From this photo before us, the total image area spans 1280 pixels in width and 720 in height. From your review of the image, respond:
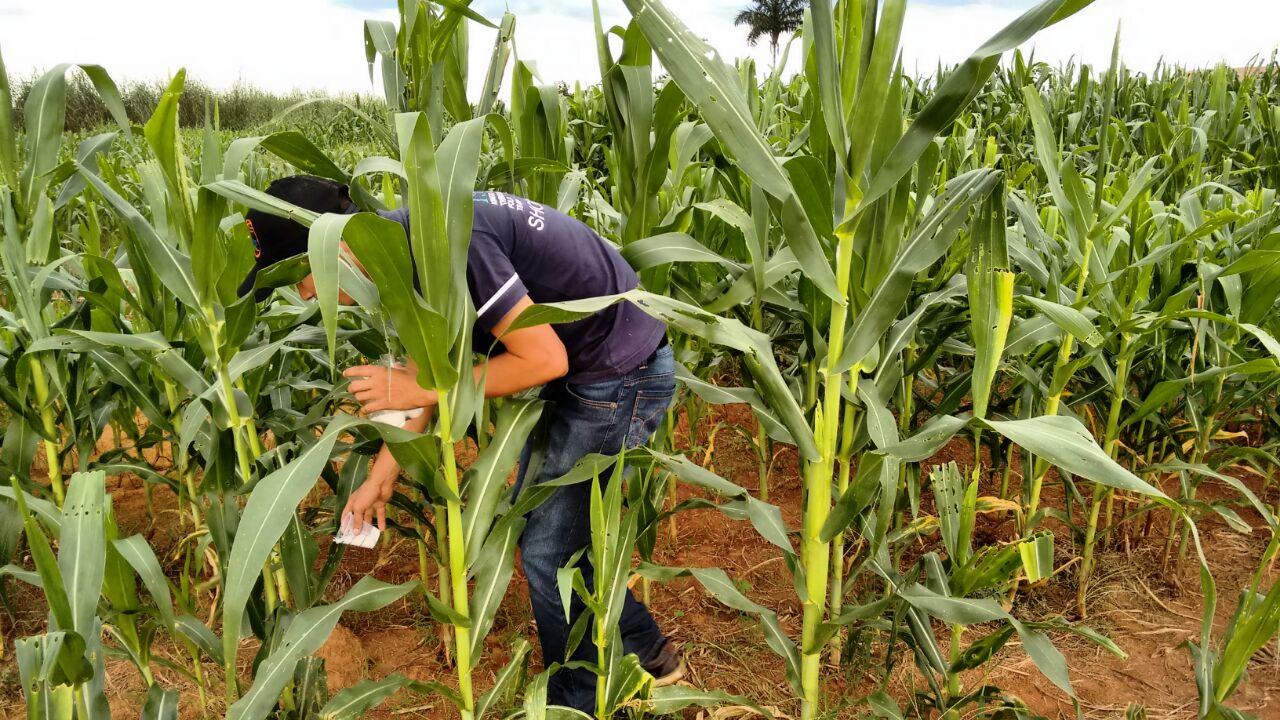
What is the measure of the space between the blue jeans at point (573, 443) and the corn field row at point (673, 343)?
0.30 ft

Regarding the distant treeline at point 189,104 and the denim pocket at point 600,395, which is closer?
the denim pocket at point 600,395

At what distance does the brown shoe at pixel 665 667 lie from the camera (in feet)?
7.32

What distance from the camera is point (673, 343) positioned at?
2646 mm

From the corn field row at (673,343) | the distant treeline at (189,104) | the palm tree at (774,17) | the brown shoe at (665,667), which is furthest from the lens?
the palm tree at (774,17)

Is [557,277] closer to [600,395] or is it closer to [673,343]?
[600,395]

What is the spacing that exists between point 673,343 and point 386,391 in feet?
4.05

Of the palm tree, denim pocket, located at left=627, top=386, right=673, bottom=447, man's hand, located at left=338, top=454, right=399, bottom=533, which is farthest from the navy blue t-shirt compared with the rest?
the palm tree

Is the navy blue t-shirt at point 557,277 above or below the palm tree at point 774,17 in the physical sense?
below

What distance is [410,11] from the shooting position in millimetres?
1885

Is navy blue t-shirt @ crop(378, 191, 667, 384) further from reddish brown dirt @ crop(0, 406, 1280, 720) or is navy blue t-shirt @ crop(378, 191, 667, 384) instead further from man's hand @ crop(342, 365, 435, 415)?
reddish brown dirt @ crop(0, 406, 1280, 720)

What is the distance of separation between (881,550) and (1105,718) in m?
0.87

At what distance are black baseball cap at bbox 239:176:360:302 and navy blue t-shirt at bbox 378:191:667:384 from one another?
4.6 inches

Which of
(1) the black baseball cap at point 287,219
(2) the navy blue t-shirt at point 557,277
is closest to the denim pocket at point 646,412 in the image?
(2) the navy blue t-shirt at point 557,277

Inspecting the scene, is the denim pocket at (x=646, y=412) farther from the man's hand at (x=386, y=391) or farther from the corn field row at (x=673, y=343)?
→ the man's hand at (x=386, y=391)
